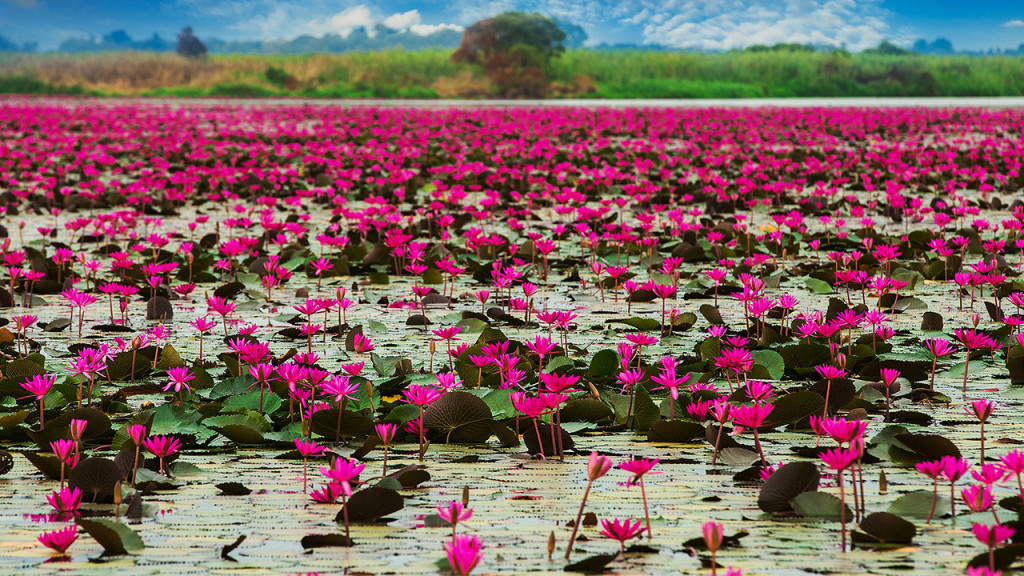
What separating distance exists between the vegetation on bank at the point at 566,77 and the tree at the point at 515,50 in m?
0.72

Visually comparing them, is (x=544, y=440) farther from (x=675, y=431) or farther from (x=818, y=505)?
(x=818, y=505)

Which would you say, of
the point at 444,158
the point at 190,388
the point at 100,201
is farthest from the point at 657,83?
the point at 190,388

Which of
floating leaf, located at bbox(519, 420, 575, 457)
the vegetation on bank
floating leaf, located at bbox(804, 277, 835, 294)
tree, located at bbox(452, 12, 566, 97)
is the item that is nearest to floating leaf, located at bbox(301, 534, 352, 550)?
floating leaf, located at bbox(519, 420, 575, 457)

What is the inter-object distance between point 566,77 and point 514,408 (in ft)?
166

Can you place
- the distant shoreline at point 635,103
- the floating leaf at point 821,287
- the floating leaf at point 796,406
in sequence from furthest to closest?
the distant shoreline at point 635,103
the floating leaf at point 821,287
the floating leaf at point 796,406

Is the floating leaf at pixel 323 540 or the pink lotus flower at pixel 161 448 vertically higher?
the pink lotus flower at pixel 161 448

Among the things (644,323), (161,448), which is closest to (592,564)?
(161,448)

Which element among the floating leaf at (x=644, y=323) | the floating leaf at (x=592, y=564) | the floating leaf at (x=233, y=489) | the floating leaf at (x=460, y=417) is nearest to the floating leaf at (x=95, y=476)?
the floating leaf at (x=233, y=489)

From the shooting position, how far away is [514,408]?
3.23 m

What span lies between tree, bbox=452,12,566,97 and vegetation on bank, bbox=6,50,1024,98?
0.72 meters

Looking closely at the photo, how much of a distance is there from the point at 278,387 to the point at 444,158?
1190 centimetres

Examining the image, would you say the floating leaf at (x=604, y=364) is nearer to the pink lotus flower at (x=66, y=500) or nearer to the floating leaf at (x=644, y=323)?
the floating leaf at (x=644, y=323)

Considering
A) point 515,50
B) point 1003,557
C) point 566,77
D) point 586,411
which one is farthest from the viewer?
point 566,77

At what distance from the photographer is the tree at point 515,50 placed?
49781mm
